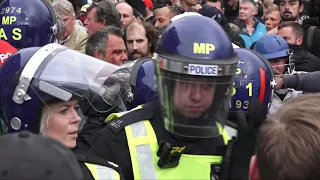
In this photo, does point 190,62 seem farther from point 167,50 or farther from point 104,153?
point 104,153

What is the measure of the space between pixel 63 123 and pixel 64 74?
24cm

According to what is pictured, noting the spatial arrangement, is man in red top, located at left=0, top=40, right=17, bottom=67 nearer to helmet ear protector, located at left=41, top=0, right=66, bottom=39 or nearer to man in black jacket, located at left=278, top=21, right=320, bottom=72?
helmet ear protector, located at left=41, top=0, right=66, bottom=39

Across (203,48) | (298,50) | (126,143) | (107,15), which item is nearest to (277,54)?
(298,50)

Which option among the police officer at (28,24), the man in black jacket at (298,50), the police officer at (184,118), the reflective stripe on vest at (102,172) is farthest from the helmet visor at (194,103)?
the man in black jacket at (298,50)

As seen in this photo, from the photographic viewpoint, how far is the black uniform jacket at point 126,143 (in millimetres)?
2779

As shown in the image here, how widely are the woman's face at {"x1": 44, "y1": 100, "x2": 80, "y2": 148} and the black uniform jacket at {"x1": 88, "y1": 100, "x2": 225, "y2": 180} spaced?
182 millimetres

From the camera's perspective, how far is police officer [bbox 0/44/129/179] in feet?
8.86

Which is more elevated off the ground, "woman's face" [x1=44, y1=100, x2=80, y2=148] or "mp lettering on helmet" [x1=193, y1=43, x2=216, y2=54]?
"mp lettering on helmet" [x1=193, y1=43, x2=216, y2=54]

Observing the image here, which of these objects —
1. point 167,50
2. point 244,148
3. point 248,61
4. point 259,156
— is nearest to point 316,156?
point 259,156

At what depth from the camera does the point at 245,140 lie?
2.56 m

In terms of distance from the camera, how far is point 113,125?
287 cm

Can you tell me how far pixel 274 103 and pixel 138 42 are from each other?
5.67 ft

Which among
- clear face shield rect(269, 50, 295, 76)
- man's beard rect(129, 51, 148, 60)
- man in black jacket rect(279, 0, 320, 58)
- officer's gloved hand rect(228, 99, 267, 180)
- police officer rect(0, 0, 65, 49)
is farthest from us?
man in black jacket rect(279, 0, 320, 58)

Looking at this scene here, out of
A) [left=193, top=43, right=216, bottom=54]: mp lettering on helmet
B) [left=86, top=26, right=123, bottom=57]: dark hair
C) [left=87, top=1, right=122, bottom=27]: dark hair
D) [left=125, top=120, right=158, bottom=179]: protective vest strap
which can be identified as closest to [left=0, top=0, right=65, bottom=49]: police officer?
[left=86, top=26, right=123, bottom=57]: dark hair
